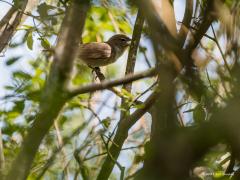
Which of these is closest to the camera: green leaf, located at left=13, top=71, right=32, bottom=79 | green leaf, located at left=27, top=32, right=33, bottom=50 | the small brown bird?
green leaf, located at left=13, top=71, right=32, bottom=79

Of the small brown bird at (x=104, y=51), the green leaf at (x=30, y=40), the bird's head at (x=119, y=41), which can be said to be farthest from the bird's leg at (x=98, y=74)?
the green leaf at (x=30, y=40)

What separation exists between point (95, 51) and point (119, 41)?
0.56m

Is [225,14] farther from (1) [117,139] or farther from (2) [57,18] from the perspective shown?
(2) [57,18]

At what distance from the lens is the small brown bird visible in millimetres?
7176

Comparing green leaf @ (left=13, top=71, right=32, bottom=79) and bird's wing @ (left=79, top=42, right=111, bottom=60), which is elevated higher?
bird's wing @ (left=79, top=42, right=111, bottom=60)

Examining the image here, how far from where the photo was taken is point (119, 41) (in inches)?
308

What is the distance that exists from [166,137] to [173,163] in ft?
0.51

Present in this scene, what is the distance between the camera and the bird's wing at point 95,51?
23.1 ft

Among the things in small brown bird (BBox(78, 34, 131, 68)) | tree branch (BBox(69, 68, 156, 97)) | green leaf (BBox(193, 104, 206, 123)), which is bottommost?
green leaf (BBox(193, 104, 206, 123))

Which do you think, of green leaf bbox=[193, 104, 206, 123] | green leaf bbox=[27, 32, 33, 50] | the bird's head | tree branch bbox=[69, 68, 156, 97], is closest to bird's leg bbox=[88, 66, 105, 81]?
the bird's head

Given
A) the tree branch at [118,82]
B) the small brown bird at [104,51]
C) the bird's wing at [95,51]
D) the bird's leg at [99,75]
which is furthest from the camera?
the small brown bird at [104,51]

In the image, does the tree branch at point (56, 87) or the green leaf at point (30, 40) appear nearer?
the tree branch at point (56, 87)

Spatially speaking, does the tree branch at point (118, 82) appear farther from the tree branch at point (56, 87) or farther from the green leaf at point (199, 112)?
the green leaf at point (199, 112)

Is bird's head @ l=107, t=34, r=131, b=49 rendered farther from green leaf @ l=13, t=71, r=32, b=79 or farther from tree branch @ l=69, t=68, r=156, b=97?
tree branch @ l=69, t=68, r=156, b=97
